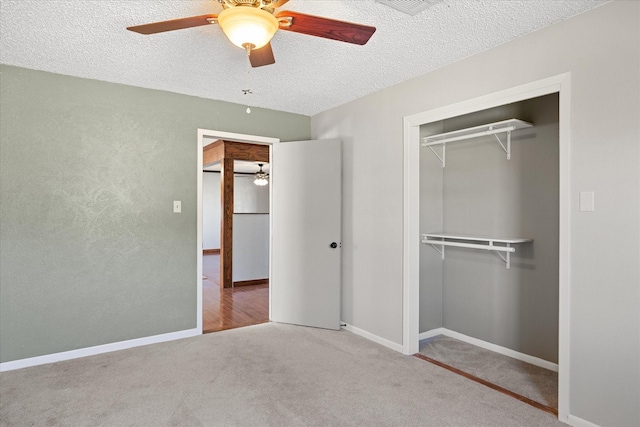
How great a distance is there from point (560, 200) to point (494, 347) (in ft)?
5.88

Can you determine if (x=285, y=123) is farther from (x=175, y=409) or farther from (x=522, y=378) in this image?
(x=522, y=378)

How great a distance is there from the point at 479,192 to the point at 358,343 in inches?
73.2

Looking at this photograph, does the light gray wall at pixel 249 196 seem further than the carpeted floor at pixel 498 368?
Yes

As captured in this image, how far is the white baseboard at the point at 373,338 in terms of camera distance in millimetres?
3523

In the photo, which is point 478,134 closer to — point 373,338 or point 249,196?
point 373,338

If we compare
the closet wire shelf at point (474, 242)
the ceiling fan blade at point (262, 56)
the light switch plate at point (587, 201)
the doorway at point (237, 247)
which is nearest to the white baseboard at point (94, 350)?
the doorway at point (237, 247)

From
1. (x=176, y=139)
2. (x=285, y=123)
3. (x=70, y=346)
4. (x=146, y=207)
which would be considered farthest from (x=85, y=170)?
(x=285, y=123)

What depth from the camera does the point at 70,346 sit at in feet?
10.9

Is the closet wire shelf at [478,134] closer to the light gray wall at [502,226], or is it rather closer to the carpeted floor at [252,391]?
the light gray wall at [502,226]

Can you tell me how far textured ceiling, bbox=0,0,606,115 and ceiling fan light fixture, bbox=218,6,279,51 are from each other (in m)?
0.47

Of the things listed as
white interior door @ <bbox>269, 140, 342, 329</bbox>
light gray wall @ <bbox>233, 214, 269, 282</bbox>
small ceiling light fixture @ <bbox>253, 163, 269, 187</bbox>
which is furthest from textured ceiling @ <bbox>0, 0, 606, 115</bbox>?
small ceiling light fixture @ <bbox>253, 163, 269, 187</bbox>

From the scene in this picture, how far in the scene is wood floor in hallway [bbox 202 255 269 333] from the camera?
14.3 ft

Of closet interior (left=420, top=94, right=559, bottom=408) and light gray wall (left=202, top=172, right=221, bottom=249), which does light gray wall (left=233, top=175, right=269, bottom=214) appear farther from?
closet interior (left=420, top=94, right=559, bottom=408)

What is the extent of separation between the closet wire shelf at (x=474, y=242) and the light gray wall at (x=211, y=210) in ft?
28.3
